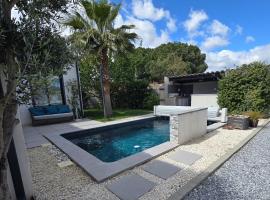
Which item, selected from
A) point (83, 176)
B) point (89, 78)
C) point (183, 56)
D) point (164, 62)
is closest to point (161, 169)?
point (83, 176)

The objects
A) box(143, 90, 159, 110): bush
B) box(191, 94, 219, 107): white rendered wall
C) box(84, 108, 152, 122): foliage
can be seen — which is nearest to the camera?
box(84, 108, 152, 122): foliage

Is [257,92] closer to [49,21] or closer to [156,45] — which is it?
[49,21]

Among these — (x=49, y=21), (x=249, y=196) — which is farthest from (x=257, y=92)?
(x=49, y=21)

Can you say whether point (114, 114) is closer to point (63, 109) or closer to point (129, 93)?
point (63, 109)

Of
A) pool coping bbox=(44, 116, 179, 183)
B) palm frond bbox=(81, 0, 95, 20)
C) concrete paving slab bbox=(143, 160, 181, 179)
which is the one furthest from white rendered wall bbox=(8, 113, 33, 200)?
palm frond bbox=(81, 0, 95, 20)

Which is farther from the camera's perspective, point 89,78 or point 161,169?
point 89,78

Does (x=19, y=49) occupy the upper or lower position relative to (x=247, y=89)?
upper

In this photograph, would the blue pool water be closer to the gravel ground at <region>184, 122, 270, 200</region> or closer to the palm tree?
the gravel ground at <region>184, 122, 270, 200</region>

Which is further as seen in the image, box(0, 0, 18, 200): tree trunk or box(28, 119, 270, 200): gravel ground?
box(28, 119, 270, 200): gravel ground

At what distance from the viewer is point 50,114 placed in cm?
1051

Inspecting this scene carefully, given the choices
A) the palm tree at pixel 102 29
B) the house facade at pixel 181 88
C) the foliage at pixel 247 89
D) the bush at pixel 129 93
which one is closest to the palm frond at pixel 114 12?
the palm tree at pixel 102 29

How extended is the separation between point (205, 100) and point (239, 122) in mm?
5310

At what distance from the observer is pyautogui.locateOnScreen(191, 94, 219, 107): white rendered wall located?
43.2 feet

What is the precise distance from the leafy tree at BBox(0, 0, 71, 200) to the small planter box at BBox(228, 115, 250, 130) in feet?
26.7
